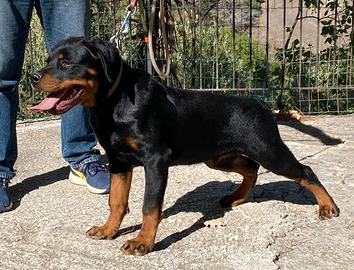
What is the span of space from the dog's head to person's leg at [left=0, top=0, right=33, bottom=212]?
2.96 feet

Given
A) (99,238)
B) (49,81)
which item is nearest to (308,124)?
(99,238)

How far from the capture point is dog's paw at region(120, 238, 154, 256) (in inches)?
143

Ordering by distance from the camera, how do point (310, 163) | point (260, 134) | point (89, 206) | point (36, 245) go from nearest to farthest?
point (36, 245), point (260, 134), point (89, 206), point (310, 163)

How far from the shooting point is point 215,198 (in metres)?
4.64

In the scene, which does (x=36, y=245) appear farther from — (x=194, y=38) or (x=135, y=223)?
(x=194, y=38)

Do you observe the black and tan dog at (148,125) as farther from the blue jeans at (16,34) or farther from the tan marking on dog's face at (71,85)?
the blue jeans at (16,34)

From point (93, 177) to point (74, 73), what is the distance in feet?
4.60

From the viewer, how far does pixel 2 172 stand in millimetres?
4539

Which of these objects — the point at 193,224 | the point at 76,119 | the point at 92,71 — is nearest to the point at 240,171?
the point at 193,224

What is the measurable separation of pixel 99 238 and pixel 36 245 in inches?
14.2

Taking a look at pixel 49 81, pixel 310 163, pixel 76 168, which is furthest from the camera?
pixel 310 163

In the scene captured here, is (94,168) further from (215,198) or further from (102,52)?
(102,52)

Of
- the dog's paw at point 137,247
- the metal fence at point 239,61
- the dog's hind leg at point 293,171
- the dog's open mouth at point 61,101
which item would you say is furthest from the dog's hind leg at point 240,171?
the metal fence at point 239,61

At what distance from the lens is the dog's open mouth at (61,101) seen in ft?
11.4
